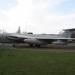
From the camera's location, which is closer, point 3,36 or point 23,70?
point 23,70

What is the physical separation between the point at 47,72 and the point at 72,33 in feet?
126

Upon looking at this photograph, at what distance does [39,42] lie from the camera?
41281mm

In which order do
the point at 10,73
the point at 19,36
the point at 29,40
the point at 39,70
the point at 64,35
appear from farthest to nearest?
the point at 64,35
the point at 19,36
the point at 29,40
the point at 39,70
the point at 10,73

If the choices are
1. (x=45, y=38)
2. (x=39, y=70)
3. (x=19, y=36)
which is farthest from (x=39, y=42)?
(x=39, y=70)

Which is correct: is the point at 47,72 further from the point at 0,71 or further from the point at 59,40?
the point at 59,40

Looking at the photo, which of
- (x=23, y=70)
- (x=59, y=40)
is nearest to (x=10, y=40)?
(x=59, y=40)

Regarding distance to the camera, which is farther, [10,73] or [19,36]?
[19,36]

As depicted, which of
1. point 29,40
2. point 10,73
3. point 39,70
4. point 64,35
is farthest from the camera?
point 64,35

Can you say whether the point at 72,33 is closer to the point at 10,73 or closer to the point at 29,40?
the point at 29,40

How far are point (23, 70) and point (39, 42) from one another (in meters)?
29.1

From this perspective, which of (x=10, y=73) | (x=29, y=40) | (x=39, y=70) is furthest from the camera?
(x=29, y=40)

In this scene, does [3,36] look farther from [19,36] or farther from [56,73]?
[56,73]

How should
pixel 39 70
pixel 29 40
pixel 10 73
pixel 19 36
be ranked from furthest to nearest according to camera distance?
pixel 19 36 → pixel 29 40 → pixel 39 70 → pixel 10 73

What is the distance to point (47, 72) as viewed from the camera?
462 inches
